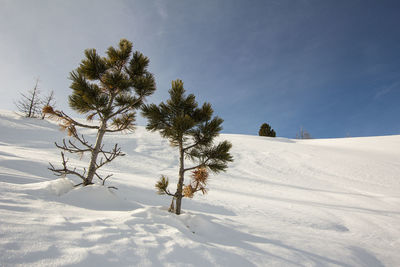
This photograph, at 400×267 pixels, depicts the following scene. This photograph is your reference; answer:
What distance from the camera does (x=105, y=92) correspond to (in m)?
4.18

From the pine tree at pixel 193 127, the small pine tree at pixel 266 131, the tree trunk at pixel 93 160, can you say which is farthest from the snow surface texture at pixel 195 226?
the small pine tree at pixel 266 131

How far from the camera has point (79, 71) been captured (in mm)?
3746

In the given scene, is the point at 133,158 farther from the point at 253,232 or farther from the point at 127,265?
the point at 127,265

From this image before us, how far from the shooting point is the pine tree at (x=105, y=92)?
3.64m

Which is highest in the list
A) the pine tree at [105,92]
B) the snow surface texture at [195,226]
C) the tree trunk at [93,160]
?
the pine tree at [105,92]

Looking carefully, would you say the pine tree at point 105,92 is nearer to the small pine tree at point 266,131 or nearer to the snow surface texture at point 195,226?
→ the snow surface texture at point 195,226

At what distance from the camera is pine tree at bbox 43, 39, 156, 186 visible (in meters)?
3.64

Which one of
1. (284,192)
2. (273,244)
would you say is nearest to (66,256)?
(273,244)

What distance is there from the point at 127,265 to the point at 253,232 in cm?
277

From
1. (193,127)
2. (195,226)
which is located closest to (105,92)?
(193,127)

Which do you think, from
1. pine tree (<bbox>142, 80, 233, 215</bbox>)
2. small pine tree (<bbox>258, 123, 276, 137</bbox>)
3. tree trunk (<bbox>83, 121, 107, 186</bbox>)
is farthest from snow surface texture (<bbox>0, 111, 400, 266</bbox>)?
small pine tree (<bbox>258, 123, 276, 137</bbox>)

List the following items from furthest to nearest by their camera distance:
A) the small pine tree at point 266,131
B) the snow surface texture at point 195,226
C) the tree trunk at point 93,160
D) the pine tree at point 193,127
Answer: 1. the small pine tree at point 266,131
2. the tree trunk at point 93,160
3. the pine tree at point 193,127
4. the snow surface texture at point 195,226

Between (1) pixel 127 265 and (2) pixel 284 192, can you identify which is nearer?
(1) pixel 127 265

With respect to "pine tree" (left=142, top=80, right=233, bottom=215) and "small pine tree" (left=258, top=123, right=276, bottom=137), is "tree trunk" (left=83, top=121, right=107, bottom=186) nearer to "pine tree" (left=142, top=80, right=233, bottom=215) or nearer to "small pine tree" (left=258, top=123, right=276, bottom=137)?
"pine tree" (left=142, top=80, right=233, bottom=215)
